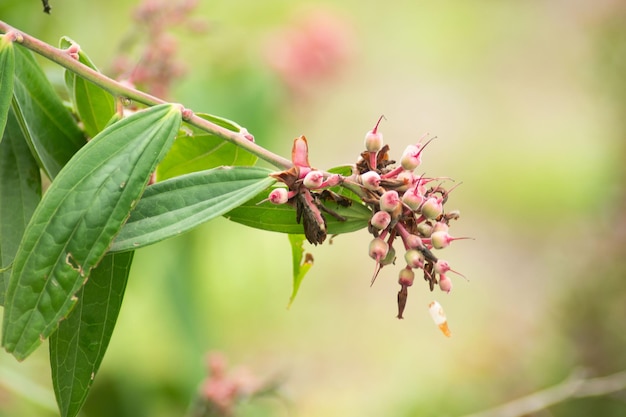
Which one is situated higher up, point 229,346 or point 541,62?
point 541,62

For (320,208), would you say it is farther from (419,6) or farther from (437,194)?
(419,6)

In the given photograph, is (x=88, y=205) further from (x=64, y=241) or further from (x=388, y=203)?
(x=388, y=203)

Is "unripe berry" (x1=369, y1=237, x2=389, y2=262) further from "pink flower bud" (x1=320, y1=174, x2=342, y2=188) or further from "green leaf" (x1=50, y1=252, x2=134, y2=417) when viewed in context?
"green leaf" (x1=50, y1=252, x2=134, y2=417)

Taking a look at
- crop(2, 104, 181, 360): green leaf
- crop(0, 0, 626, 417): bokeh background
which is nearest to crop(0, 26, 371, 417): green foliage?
crop(2, 104, 181, 360): green leaf

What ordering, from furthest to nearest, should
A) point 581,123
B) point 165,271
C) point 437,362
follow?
point 581,123 < point 437,362 < point 165,271

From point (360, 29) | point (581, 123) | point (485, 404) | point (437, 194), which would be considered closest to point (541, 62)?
point (581, 123)

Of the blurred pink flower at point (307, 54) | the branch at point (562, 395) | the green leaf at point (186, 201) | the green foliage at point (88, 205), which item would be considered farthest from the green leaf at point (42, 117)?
the blurred pink flower at point (307, 54)
